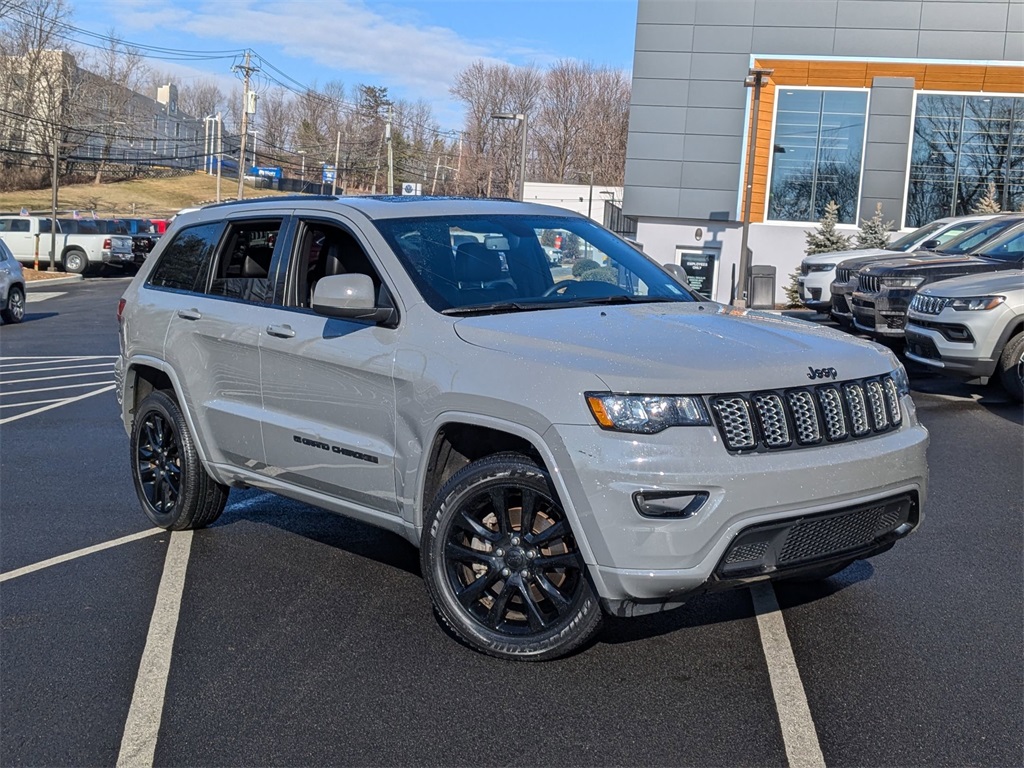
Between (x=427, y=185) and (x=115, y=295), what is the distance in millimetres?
83891

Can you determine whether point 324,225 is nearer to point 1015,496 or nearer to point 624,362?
point 624,362

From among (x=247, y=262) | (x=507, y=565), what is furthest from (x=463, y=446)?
(x=247, y=262)

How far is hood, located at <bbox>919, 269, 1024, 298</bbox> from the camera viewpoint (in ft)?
35.0

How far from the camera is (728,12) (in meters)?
34.6

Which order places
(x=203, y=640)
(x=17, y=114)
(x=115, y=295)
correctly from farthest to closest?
(x=17, y=114) < (x=115, y=295) < (x=203, y=640)

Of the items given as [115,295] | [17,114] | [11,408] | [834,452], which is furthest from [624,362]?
[17,114]

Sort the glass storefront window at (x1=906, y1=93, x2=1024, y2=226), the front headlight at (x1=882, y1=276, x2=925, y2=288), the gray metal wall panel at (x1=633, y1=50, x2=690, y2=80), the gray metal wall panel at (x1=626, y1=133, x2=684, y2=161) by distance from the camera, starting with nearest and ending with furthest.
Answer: the front headlight at (x1=882, y1=276, x2=925, y2=288) < the glass storefront window at (x1=906, y1=93, x2=1024, y2=226) < the gray metal wall panel at (x1=633, y1=50, x2=690, y2=80) < the gray metal wall panel at (x1=626, y1=133, x2=684, y2=161)

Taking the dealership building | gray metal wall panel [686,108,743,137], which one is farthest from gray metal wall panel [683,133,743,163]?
gray metal wall panel [686,108,743,137]

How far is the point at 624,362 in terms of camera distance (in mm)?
4039

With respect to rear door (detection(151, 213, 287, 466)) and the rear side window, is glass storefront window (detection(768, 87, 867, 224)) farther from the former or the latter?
rear door (detection(151, 213, 287, 466))

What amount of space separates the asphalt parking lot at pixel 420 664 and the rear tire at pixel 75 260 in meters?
34.9

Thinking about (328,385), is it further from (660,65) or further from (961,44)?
(961,44)

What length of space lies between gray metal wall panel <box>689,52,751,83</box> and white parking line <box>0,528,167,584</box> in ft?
104

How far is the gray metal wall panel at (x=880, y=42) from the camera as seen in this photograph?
3338cm
